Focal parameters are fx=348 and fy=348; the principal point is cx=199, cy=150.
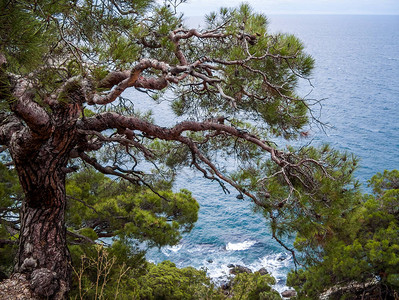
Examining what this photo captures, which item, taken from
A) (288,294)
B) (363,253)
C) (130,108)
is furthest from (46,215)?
(288,294)

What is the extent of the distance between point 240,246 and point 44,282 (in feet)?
31.2

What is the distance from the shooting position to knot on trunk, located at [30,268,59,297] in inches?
103

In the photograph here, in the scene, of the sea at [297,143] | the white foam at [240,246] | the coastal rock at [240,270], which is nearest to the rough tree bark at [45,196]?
the sea at [297,143]

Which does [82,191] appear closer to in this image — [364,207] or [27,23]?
[27,23]

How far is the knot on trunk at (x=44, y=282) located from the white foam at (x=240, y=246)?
923cm

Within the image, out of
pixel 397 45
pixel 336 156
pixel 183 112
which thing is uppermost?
pixel 397 45

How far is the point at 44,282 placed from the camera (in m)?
2.66

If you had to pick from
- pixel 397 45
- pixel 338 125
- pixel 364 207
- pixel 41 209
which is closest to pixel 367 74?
pixel 338 125

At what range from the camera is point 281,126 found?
3322 millimetres

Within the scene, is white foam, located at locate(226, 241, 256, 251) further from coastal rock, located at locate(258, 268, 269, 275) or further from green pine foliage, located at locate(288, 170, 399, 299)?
green pine foliage, located at locate(288, 170, 399, 299)

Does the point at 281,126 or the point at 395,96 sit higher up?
the point at 395,96

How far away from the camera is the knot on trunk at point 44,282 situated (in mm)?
2627

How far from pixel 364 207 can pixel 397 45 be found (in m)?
56.3

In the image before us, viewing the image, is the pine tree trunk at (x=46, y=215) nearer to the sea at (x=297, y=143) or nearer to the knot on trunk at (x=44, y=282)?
the knot on trunk at (x=44, y=282)
